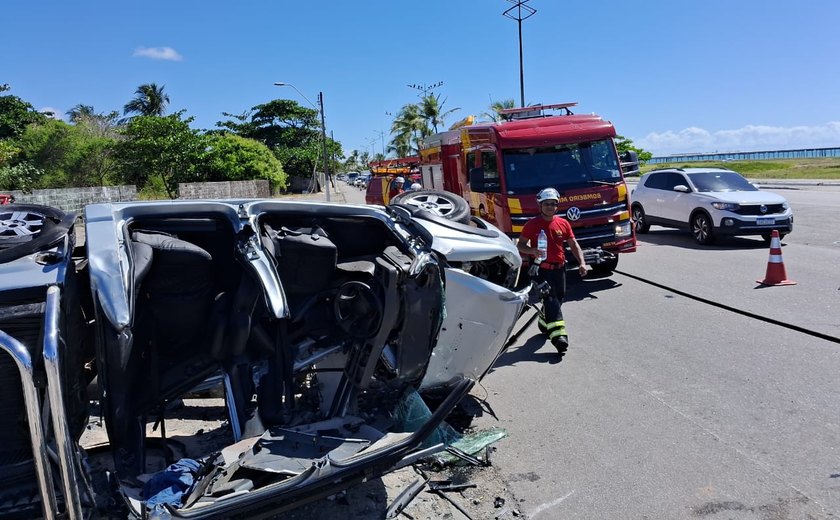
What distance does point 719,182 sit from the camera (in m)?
14.9

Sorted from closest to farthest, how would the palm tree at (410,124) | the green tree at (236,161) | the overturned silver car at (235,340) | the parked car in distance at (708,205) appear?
the overturned silver car at (235,340)
the parked car in distance at (708,205)
the green tree at (236,161)
the palm tree at (410,124)

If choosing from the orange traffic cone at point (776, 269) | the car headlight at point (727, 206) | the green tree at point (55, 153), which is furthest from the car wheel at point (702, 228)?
the green tree at point (55, 153)

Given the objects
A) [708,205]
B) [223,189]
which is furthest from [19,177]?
[708,205]

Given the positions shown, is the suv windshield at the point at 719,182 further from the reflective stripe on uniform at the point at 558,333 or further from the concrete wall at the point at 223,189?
the concrete wall at the point at 223,189

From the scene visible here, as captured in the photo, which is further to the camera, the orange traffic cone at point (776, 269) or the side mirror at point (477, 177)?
the side mirror at point (477, 177)

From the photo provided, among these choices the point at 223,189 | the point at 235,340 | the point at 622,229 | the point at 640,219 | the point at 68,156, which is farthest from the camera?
the point at 223,189

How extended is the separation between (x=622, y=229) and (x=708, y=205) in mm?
5045

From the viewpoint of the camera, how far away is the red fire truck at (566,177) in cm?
991

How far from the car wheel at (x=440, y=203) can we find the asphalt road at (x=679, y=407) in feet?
5.33

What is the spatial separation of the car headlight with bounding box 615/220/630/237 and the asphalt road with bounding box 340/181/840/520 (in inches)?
45.6

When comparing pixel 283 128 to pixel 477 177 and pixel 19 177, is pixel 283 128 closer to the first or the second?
pixel 19 177

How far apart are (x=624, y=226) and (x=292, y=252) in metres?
7.44

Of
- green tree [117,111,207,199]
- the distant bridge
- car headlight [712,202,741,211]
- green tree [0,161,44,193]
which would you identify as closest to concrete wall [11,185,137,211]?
green tree [0,161,44,193]

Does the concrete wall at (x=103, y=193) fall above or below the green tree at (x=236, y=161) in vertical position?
below
